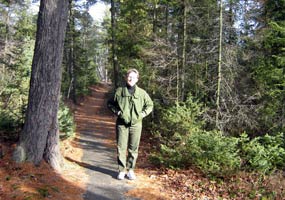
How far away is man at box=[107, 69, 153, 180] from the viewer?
6.11 metres

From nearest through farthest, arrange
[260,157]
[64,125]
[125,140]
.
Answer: [125,140] → [260,157] → [64,125]

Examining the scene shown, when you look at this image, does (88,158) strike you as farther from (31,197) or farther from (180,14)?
(180,14)

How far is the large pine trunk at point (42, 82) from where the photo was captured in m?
6.18

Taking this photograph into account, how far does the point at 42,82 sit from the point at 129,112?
6.61 feet

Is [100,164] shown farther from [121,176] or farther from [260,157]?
[260,157]

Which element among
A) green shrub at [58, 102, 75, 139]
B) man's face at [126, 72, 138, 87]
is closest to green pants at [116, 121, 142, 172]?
man's face at [126, 72, 138, 87]

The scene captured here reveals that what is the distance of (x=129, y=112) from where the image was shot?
6.14 meters

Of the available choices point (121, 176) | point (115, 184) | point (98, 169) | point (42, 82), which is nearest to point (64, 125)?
point (98, 169)

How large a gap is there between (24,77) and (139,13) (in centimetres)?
763

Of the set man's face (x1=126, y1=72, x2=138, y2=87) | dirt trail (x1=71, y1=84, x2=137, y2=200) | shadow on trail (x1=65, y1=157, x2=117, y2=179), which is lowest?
dirt trail (x1=71, y1=84, x2=137, y2=200)

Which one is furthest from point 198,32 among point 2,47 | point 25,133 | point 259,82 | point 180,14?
point 2,47

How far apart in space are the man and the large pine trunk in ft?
4.70

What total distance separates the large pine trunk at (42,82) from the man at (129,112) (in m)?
1.43

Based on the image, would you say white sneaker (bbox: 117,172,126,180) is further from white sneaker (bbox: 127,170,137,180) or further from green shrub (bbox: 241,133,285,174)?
green shrub (bbox: 241,133,285,174)
